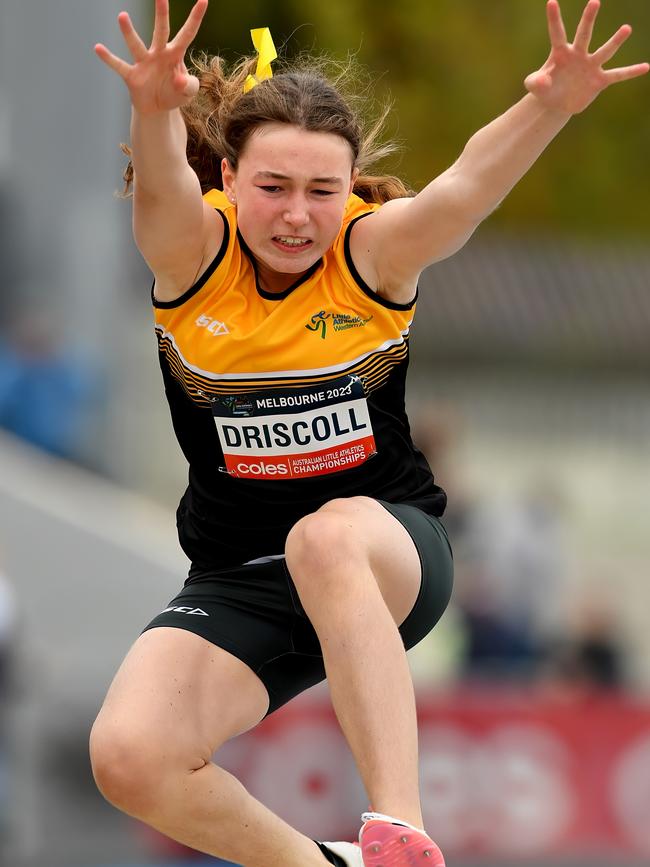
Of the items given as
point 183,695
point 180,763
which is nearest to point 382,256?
point 183,695

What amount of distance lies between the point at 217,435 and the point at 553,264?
18221 millimetres

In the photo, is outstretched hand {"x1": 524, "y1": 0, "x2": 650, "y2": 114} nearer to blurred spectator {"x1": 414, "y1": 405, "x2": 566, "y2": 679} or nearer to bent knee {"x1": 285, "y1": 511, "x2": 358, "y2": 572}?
bent knee {"x1": 285, "y1": 511, "x2": 358, "y2": 572}

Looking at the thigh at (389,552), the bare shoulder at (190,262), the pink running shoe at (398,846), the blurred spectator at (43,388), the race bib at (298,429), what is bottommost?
the blurred spectator at (43,388)

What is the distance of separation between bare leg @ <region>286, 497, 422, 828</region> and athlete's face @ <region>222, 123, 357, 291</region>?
68 centimetres

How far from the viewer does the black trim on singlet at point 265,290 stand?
415 centimetres

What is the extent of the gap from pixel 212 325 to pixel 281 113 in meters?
0.56

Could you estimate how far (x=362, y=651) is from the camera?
3850 millimetres

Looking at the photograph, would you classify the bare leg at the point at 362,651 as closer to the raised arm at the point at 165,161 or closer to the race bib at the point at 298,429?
the race bib at the point at 298,429

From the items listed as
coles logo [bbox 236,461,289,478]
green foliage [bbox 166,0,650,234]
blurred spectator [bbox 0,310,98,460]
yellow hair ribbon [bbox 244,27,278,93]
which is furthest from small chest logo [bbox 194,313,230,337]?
green foliage [bbox 166,0,650,234]

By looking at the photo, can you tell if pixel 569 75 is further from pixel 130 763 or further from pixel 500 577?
pixel 500 577

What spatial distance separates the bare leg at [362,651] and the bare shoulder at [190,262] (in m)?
0.69

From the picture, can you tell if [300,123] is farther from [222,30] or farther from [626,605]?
[222,30]

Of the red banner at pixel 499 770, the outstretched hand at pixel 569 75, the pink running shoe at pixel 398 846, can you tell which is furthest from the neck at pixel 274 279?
the red banner at pixel 499 770

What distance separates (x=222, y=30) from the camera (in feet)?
68.4
